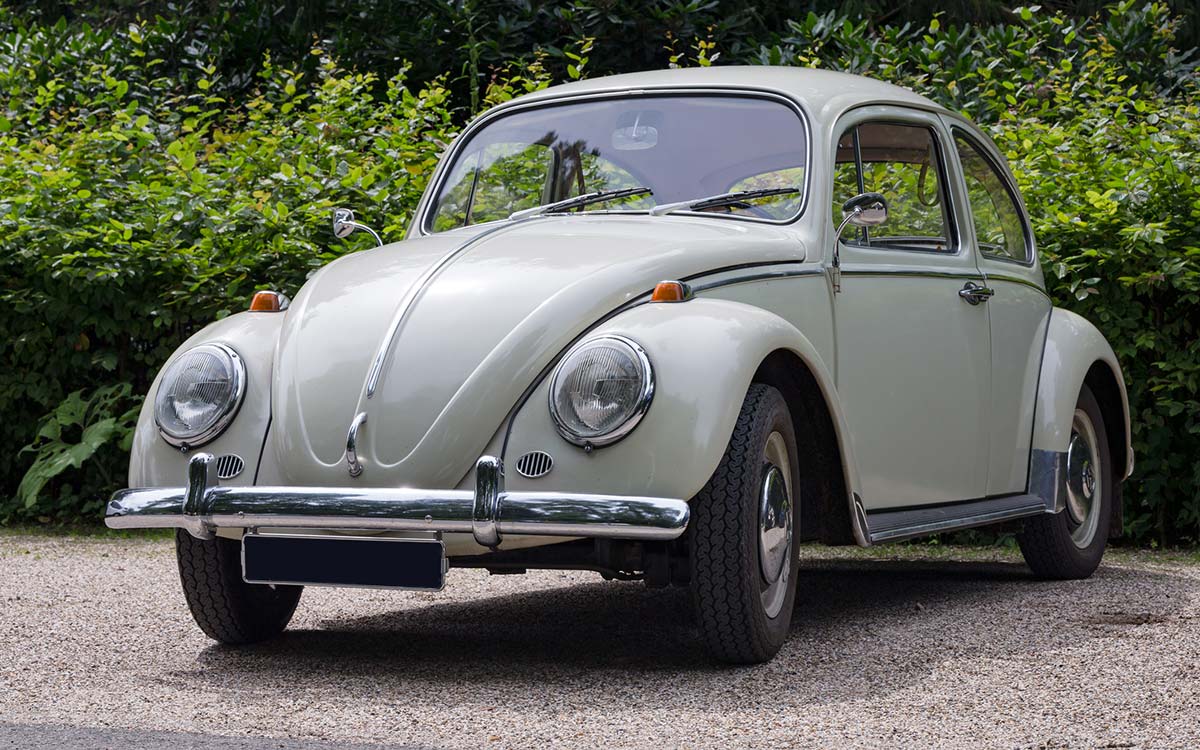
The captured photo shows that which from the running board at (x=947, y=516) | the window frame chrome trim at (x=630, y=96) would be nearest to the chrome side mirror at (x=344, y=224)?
the window frame chrome trim at (x=630, y=96)

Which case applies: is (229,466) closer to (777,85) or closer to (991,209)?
(777,85)

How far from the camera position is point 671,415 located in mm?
4027

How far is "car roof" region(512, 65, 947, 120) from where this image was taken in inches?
212

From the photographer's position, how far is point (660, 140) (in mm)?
5363

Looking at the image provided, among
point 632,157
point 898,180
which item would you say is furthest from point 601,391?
point 898,180

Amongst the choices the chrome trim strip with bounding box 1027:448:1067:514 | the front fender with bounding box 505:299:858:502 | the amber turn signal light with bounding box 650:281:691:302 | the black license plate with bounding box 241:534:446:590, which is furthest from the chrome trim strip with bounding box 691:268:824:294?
the chrome trim strip with bounding box 1027:448:1067:514

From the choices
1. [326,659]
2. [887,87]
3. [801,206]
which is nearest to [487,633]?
[326,659]

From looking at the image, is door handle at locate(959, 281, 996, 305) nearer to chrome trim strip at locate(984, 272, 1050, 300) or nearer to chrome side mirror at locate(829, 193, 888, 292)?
chrome trim strip at locate(984, 272, 1050, 300)

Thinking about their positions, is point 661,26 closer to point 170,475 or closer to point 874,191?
point 874,191

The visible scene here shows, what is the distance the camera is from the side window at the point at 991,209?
20.2ft

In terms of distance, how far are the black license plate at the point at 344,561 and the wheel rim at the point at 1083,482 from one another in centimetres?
322

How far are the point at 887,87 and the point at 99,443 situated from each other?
414 centimetres

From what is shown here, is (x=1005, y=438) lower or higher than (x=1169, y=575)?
higher

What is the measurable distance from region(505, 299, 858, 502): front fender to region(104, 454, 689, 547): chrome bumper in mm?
101
